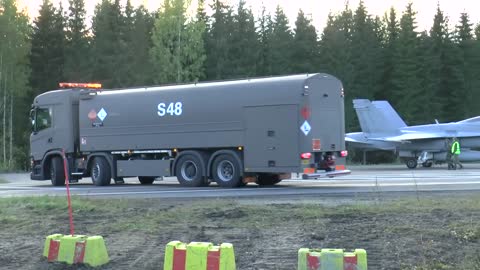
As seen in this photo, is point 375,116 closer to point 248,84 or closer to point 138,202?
point 248,84

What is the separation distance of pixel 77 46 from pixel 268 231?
53.7 m

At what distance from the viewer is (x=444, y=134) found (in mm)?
38312

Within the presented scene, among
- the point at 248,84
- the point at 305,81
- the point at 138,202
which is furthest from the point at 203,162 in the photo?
the point at 138,202

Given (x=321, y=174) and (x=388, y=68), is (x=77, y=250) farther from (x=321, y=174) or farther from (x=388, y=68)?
(x=388, y=68)

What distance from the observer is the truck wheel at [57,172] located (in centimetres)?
2461

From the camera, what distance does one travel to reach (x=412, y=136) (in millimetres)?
38906

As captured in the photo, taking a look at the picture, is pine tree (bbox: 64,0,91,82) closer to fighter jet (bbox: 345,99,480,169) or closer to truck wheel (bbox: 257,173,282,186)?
fighter jet (bbox: 345,99,480,169)

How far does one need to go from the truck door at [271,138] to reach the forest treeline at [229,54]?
36.2 metres

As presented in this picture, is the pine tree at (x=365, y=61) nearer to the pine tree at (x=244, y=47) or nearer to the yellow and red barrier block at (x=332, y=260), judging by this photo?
the pine tree at (x=244, y=47)

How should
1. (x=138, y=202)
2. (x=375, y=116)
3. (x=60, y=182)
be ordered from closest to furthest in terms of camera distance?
1. (x=138, y=202)
2. (x=60, y=182)
3. (x=375, y=116)

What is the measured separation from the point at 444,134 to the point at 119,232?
3160 centimetres

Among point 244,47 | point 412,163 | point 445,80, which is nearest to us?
point 412,163

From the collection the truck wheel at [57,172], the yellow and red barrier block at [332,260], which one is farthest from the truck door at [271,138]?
the yellow and red barrier block at [332,260]

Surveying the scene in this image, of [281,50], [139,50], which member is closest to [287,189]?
[139,50]
